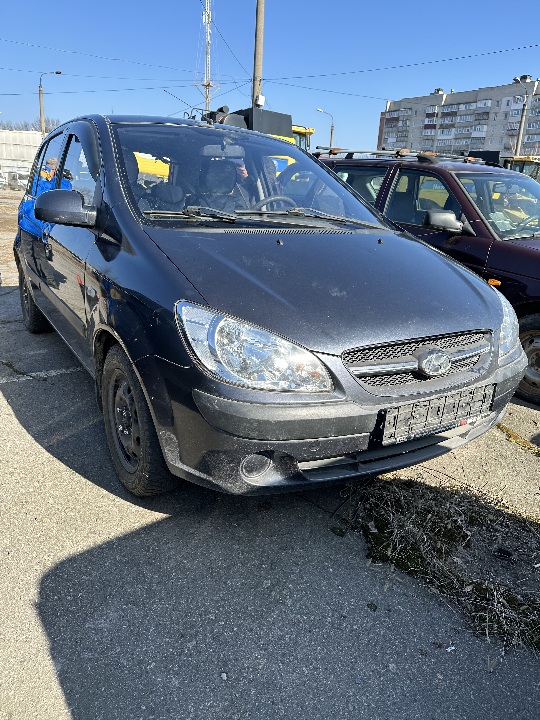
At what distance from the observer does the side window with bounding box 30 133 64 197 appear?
4.02 m

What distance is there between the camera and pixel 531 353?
397 cm

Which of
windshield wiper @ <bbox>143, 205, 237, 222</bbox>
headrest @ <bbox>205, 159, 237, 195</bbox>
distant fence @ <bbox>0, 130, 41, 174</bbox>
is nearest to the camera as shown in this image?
windshield wiper @ <bbox>143, 205, 237, 222</bbox>

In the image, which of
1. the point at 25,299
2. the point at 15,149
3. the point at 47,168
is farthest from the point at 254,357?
the point at 15,149

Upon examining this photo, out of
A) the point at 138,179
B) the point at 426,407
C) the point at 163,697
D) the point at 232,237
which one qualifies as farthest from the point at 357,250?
the point at 163,697

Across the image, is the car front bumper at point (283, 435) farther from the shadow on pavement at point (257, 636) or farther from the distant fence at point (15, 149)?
the distant fence at point (15, 149)

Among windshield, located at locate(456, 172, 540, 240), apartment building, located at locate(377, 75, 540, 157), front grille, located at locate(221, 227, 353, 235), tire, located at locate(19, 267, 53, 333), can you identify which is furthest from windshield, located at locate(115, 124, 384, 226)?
apartment building, located at locate(377, 75, 540, 157)

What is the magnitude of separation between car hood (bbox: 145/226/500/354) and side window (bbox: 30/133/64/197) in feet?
6.73

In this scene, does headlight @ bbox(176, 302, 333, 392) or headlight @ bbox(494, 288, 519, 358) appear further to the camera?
headlight @ bbox(494, 288, 519, 358)

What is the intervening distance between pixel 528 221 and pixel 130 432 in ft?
12.0

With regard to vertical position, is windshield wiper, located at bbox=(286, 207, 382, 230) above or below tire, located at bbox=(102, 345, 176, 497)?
above

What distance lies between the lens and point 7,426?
3.35 metres

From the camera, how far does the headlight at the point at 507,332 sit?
8.41 feet

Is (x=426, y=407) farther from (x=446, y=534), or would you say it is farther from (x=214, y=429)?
(x=214, y=429)

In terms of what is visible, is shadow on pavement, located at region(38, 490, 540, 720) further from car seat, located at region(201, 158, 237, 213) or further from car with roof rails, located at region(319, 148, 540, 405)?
car with roof rails, located at region(319, 148, 540, 405)
